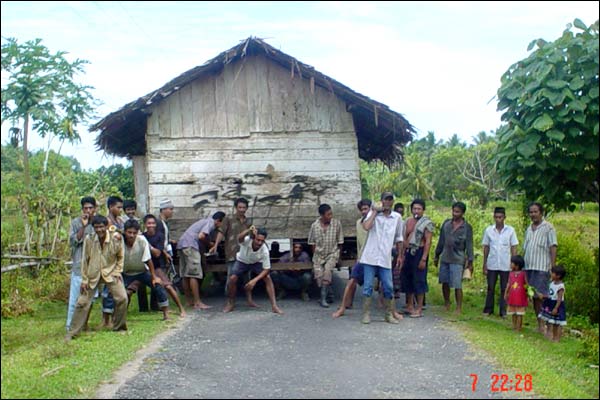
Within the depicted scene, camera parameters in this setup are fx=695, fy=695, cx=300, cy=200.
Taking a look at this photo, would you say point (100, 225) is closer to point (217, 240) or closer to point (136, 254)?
point (136, 254)

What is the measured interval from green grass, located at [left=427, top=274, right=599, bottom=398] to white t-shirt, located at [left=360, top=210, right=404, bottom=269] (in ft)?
4.40

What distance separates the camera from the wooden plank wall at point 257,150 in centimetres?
1200

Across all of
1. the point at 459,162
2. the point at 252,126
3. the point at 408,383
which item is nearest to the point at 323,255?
the point at 252,126

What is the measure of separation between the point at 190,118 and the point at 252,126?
1.10 metres

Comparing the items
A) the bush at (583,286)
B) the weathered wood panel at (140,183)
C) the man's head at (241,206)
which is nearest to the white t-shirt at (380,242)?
the man's head at (241,206)

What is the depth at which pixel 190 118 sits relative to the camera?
480 inches

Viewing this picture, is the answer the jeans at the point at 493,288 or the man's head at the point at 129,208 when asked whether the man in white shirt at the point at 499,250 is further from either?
the man's head at the point at 129,208

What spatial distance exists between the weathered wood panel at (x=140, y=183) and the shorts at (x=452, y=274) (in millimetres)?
7436

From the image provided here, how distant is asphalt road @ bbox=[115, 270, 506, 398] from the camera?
6.13m

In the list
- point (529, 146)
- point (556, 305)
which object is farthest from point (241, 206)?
point (556, 305)

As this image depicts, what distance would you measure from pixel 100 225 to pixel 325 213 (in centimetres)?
380

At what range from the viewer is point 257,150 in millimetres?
12125

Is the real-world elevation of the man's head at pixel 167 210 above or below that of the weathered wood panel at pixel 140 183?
below

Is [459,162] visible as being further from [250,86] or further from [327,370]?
[327,370]
